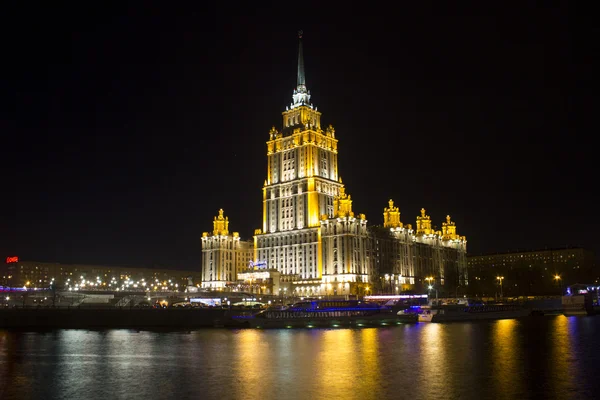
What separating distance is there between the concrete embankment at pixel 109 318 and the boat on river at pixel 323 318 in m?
7.22

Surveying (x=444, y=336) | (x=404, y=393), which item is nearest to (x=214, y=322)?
(x=444, y=336)

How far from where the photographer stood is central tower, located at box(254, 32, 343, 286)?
531 ft

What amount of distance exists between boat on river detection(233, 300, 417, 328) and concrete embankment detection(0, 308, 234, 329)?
284 inches

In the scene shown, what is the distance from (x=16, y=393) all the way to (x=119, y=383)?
17.6 ft

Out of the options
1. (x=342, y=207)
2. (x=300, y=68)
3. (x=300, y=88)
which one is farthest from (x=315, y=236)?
(x=300, y=68)

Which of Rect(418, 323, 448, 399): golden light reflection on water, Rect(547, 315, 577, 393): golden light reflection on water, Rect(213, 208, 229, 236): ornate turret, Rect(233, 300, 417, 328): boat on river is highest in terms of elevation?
Rect(213, 208, 229, 236): ornate turret

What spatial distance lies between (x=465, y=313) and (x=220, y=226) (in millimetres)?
98519

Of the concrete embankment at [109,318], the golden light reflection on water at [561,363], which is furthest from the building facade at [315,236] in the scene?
the golden light reflection on water at [561,363]

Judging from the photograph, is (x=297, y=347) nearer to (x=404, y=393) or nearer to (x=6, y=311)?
(x=404, y=393)

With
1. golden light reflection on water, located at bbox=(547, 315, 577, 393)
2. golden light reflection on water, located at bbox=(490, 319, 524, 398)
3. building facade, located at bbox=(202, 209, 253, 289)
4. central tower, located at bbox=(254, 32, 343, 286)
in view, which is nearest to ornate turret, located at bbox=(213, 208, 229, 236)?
building facade, located at bbox=(202, 209, 253, 289)

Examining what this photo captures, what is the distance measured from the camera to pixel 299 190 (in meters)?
166

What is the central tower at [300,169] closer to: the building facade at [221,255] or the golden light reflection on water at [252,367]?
the building facade at [221,255]

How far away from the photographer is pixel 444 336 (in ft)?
208

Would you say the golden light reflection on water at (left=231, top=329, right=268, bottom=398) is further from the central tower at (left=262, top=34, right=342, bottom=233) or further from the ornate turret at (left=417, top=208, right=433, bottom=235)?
the ornate turret at (left=417, top=208, right=433, bottom=235)
